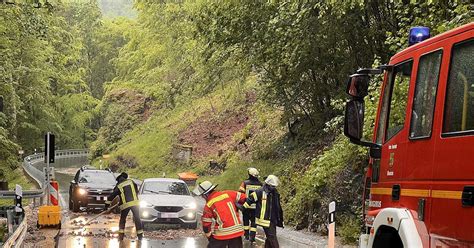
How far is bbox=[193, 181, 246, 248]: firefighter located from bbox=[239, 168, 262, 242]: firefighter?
3631mm

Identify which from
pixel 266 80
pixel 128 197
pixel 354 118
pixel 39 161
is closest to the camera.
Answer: pixel 354 118

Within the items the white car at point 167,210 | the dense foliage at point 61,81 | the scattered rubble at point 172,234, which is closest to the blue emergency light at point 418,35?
the scattered rubble at point 172,234

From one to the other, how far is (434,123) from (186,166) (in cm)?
3277

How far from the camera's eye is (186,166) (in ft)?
121

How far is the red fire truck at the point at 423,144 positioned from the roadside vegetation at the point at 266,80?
13.0ft

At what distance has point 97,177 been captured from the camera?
2223cm

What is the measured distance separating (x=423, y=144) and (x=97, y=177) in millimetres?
18947

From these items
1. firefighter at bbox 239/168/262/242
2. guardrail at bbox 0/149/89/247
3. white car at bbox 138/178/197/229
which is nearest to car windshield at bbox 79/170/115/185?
guardrail at bbox 0/149/89/247

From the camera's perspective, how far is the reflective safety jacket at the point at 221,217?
7.85m

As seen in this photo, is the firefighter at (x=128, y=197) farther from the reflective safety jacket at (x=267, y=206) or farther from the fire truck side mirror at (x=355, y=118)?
the fire truck side mirror at (x=355, y=118)

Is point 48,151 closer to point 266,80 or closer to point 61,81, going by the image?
point 266,80

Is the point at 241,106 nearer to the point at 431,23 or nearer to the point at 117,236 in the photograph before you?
the point at 117,236

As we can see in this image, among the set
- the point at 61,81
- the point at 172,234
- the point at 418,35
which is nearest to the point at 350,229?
the point at 172,234

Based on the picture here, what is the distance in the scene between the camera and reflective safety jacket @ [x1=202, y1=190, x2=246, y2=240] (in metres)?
7.85
